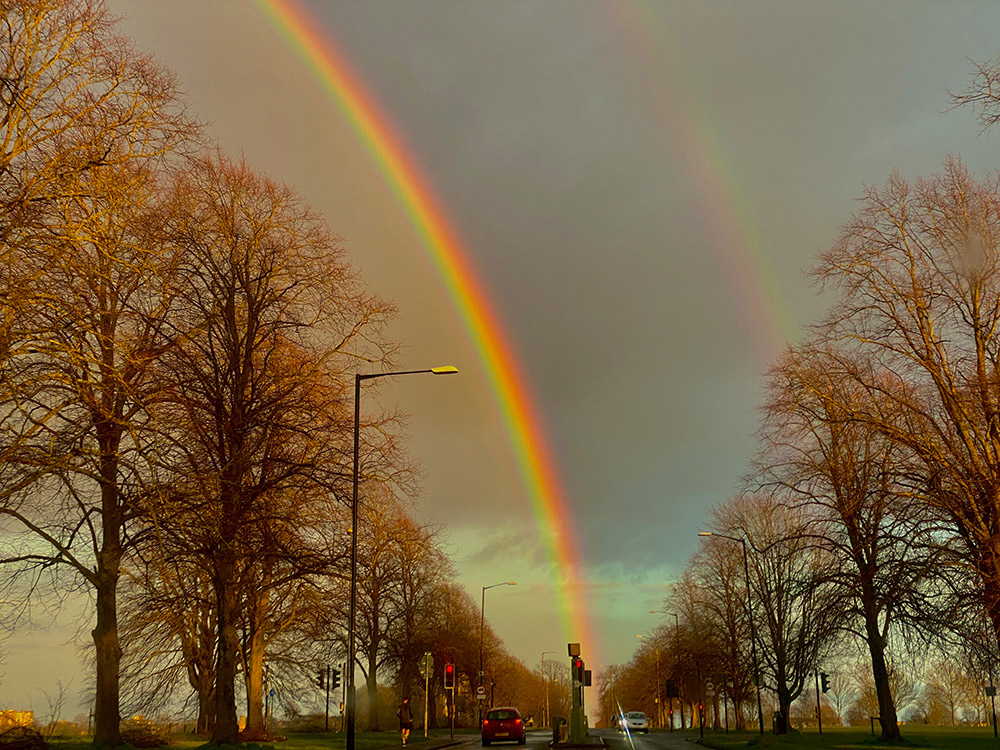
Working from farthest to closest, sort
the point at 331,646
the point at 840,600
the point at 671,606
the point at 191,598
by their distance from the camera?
the point at 671,606 → the point at 331,646 → the point at 840,600 → the point at 191,598

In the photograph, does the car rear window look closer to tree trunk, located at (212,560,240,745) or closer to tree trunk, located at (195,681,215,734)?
tree trunk, located at (195,681,215,734)

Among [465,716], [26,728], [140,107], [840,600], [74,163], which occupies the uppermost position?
[140,107]

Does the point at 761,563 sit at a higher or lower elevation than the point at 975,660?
higher

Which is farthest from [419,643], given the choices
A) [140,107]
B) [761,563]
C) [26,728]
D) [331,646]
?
[140,107]

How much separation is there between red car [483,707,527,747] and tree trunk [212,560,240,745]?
16695 millimetres

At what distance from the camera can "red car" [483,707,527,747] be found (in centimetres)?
3784

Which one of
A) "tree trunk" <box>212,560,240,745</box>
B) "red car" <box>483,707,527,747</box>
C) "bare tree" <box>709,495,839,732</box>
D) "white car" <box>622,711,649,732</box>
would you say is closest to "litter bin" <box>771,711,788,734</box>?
"bare tree" <box>709,495,839,732</box>

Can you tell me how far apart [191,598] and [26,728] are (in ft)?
14.9

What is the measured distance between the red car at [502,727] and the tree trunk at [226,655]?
16.7m

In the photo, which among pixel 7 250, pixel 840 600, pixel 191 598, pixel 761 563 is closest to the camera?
pixel 7 250

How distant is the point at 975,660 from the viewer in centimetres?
2431

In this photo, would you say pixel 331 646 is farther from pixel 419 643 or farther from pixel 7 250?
pixel 7 250

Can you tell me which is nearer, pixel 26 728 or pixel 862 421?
pixel 26 728

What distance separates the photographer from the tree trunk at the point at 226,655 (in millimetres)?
22781
